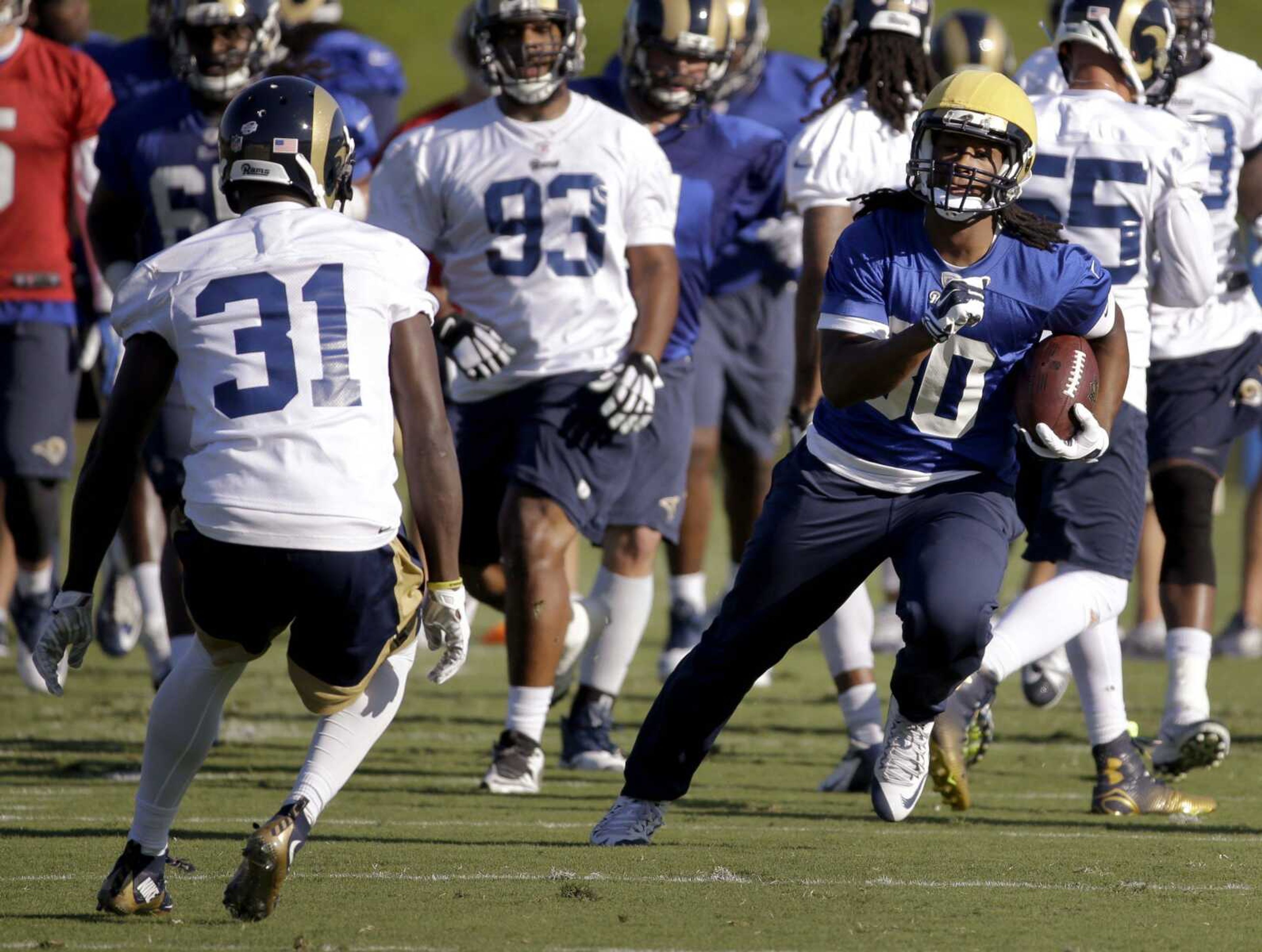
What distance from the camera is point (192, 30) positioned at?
6.50 metres

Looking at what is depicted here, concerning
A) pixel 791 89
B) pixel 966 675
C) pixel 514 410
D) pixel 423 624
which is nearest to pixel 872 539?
pixel 966 675

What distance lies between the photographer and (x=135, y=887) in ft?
12.5

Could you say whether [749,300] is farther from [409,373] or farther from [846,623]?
[409,373]

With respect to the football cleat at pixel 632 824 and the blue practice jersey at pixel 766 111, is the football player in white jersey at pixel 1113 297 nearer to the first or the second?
the football cleat at pixel 632 824

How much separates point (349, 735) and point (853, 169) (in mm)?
2633

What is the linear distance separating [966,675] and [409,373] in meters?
1.35

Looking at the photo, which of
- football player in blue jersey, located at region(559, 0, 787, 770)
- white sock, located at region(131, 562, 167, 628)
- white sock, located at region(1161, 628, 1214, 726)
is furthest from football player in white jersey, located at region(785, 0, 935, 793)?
white sock, located at region(131, 562, 167, 628)

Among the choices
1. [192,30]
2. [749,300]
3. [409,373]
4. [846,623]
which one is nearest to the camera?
[409,373]

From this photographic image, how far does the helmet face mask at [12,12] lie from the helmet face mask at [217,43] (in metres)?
1.20

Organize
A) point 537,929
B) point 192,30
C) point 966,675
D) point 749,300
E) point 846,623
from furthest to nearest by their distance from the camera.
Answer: point 749,300 < point 192,30 < point 846,623 < point 966,675 < point 537,929

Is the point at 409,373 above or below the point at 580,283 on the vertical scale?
above

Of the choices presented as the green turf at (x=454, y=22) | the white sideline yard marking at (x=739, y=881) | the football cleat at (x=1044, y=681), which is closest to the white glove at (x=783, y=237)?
the football cleat at (x=1044, y=681)

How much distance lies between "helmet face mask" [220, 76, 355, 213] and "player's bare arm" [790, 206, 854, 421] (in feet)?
6.73

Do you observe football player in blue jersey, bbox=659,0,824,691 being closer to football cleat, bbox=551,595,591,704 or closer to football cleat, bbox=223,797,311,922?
football cleat, bbox=551,595,591,704
